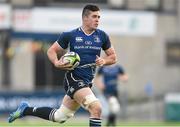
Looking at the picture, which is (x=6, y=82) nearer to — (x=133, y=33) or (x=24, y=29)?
(x=24, y=29)

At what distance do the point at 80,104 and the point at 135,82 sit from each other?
31.4 meters

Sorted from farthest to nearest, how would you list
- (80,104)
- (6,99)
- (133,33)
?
1. (133,33)
2. (6,99)
3. (80,104)

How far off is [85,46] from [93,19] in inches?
18.7

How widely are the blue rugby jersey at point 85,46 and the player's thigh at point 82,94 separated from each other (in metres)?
0.19

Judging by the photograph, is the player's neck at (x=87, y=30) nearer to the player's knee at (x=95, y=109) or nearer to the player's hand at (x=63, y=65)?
the player's hand at (x=63, y=65)

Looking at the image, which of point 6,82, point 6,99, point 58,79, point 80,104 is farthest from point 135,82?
point 80,104

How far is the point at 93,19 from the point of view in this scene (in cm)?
1465

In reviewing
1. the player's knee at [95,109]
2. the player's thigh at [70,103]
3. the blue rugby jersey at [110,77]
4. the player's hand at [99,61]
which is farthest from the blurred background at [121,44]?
the player's knee at [95,109]

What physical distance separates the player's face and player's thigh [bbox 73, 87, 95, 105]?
104 centimetres

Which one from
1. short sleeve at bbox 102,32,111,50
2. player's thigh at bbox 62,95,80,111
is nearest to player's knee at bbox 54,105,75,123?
player's thigh at bbox 62,95,80,111

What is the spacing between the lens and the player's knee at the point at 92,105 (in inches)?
558

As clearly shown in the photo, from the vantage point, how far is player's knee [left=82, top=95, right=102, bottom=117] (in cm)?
1417

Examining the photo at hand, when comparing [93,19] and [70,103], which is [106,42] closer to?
[93,19]

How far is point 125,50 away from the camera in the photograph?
1795 inches
